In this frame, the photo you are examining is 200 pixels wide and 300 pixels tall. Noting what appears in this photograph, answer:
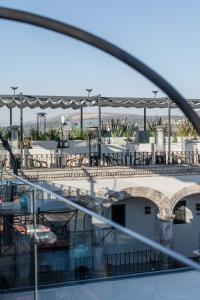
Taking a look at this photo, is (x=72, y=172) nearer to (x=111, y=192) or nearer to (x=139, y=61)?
(x=111, y=192)

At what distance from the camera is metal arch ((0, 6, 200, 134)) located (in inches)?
134

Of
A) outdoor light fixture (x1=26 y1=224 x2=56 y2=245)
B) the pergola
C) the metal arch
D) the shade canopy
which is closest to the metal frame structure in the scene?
the metal arch

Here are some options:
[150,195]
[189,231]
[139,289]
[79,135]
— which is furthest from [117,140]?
[139,289]

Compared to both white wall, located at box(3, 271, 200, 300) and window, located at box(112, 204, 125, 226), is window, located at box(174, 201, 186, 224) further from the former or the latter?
white wall, located at box(3, 271, 200, 300)

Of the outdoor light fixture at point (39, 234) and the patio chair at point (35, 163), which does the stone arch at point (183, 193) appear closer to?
the patio chair at point (35, 163)

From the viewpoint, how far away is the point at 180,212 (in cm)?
1988

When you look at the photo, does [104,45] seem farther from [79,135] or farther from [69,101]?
[79,135]

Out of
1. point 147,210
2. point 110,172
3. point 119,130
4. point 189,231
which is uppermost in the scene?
point 119,130

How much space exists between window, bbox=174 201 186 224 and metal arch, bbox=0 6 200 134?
16.3 meters

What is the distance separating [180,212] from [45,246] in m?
16.6

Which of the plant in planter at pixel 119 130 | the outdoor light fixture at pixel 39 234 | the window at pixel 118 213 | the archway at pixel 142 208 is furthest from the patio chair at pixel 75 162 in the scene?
the outdoor light fixture at pixel 39 234

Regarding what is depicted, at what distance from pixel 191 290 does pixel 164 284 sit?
0.22 m

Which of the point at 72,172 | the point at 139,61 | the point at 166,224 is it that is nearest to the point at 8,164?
the point at 72,172

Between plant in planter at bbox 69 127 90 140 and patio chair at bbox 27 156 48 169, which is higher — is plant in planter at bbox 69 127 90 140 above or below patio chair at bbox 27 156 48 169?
above
